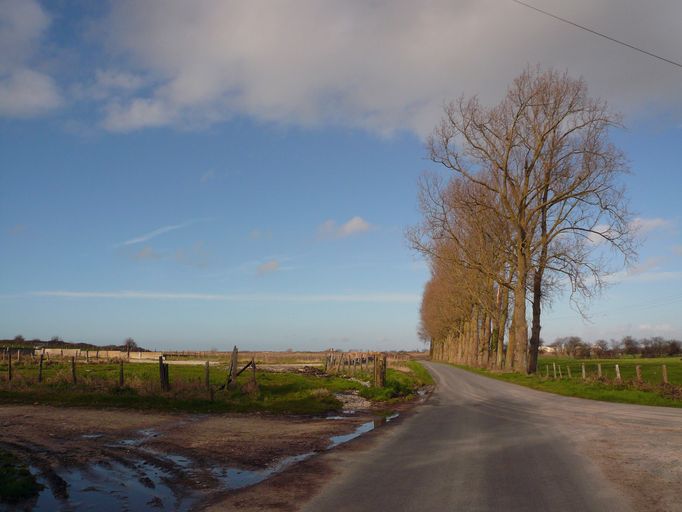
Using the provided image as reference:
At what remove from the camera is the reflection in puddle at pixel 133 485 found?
25.7 feet

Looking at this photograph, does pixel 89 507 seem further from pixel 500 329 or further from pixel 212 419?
pixel 500 329

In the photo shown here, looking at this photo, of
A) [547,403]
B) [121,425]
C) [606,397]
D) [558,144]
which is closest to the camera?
[121,425]

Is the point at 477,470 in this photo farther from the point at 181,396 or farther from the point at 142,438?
the point at 181,396

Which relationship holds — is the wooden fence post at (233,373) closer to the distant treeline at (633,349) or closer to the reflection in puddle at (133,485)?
the reflection in puddle at (133,485)

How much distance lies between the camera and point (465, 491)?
7.79 meters

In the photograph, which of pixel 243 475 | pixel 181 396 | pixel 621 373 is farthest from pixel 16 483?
pixel 621 373

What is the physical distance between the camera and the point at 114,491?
861cm

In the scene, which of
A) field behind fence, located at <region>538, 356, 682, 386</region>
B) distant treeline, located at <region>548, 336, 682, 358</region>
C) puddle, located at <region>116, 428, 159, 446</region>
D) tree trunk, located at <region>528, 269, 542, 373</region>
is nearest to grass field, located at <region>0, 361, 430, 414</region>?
puddle, located at <region>116, 428, 159, 446</region>

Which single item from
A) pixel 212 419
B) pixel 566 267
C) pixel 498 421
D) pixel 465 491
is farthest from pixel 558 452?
pixel 566 267

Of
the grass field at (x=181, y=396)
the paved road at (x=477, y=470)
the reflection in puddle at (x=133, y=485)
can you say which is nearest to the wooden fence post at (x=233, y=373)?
the grass field at (x=181, y=396)

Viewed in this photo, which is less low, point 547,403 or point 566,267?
point 566,267

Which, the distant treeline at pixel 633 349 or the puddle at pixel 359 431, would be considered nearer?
the puddle at pixel 359 431

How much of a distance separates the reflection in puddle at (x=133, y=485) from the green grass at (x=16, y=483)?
0.61 feet

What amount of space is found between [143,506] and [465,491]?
4.51 metres
